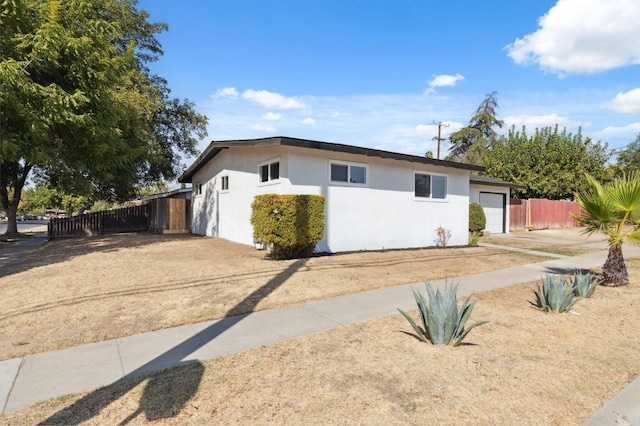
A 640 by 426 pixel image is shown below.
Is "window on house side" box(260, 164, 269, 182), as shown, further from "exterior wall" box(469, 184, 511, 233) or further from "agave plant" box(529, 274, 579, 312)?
"exterior wall" box(469, 184, 511, 233)

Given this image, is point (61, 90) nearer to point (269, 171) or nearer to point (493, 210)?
point (269, 171)

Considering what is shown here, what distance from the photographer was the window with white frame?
11.2 meters

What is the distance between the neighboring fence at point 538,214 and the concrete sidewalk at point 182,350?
19965 mm

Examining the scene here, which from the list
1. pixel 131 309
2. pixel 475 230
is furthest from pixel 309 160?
pixel 475 230

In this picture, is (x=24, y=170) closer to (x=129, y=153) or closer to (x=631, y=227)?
(x=129, y=153)

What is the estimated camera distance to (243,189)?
13477 mm

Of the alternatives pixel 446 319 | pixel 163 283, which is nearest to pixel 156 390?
pixel 446 319

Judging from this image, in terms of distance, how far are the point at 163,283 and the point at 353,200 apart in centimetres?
630

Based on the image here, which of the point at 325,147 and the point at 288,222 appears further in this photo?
the point at 325,147

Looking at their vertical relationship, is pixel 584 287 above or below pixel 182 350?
above

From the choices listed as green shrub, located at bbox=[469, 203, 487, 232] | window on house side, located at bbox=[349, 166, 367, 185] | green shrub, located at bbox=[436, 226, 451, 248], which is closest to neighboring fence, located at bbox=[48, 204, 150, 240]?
window on house side, located at bbox=[349, 166, 367, 185]

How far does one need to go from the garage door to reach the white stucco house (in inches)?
283

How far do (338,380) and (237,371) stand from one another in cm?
98

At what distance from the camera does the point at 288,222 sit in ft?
30.5
